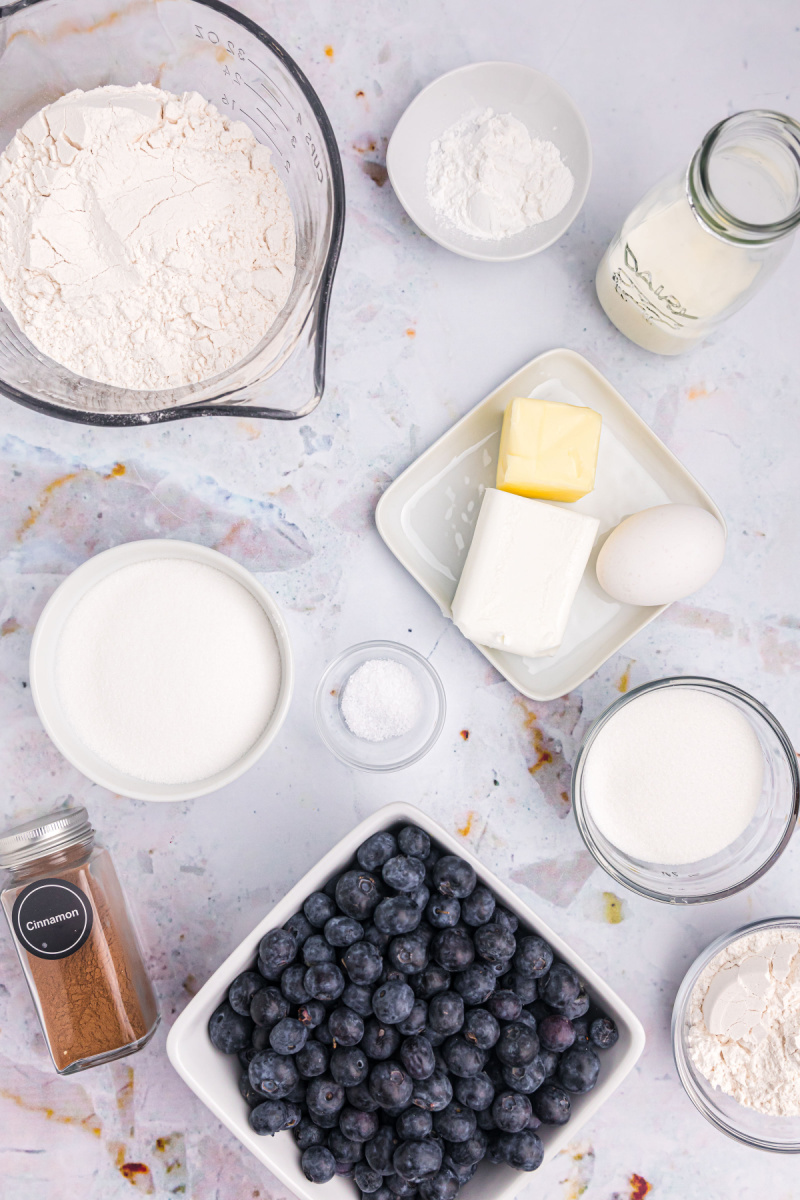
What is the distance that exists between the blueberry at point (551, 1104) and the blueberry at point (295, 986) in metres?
0.27

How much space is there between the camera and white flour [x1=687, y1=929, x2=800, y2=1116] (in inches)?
36.1

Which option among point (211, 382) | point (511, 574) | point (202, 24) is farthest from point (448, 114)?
point (511, 574)

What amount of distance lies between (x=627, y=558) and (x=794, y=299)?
0.45 metres

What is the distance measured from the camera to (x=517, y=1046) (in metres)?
0.79

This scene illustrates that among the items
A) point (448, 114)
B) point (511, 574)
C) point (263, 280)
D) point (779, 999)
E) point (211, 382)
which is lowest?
point (779, 999)

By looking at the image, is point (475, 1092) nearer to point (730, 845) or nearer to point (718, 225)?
point (730, 845)

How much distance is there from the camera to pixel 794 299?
1026 mm

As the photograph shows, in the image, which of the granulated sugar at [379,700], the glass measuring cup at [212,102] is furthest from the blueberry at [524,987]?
the glass measuring cup at [212,102]

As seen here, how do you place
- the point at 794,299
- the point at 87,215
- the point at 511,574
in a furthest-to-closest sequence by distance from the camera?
the point at 794,299 → the point at 511,574 → the point at 87,215

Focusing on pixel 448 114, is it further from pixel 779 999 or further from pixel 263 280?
pixel 779 999

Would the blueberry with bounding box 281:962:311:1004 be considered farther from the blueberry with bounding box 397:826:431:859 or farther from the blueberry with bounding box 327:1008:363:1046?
the blueberry with bounding box 397:826:431:859

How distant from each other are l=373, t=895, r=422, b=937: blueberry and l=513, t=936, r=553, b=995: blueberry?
0.12m

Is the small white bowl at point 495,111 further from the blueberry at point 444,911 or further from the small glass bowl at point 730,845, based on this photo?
the blueberry at point 444,911

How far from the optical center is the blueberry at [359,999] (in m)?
0.79
